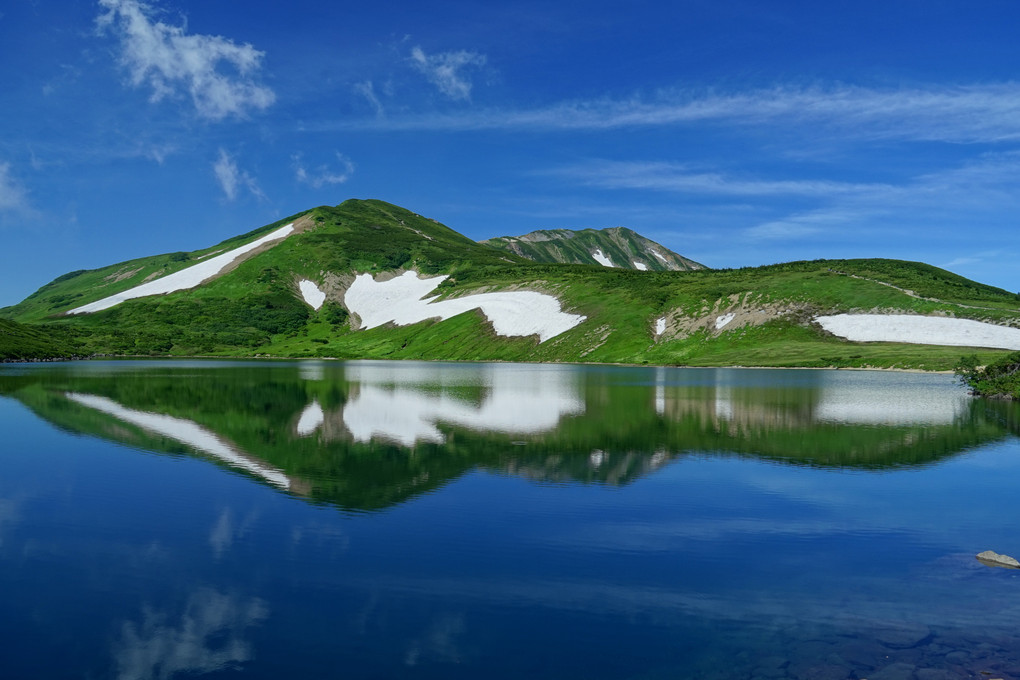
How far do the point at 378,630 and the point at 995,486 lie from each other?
28.8 meters

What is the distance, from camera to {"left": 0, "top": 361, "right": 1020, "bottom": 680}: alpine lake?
1480 cm

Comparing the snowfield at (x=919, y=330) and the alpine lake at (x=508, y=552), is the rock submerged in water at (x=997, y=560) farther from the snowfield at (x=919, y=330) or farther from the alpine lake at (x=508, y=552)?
the snowfield at (x=919, y=330)

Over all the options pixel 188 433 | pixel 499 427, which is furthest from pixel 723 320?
pixel 188 433

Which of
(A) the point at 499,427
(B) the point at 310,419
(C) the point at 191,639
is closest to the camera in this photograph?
(C) the point at 191,639

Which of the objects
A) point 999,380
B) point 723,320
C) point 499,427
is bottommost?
point 499,427

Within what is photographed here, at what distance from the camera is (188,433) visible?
47625 mm

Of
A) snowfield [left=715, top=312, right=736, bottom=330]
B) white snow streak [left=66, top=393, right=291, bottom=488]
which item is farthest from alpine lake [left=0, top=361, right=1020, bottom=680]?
snowfield [left=715, top=312, right=736, bottom=330]

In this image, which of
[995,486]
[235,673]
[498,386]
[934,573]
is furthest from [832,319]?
[235,673]

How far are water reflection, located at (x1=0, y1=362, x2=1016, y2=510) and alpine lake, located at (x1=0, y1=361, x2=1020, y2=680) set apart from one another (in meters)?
0.38

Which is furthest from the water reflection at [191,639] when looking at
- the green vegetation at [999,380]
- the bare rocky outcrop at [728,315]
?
the bare rocky outcrop at [728,315]

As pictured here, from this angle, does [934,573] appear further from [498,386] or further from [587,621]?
[498,386]

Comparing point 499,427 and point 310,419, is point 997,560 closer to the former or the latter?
point 499,427

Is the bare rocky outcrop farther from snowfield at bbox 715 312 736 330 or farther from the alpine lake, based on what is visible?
the alpine lake

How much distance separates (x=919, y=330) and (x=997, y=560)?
500 feet
